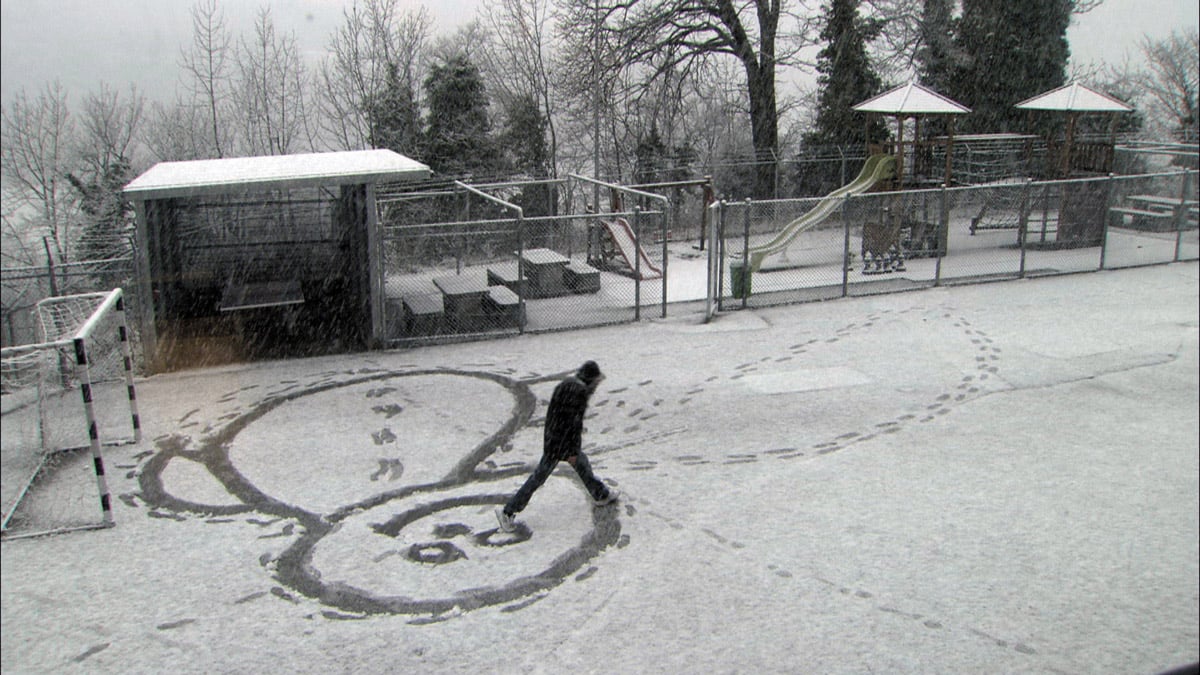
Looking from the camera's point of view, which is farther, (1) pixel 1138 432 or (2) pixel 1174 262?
(2) pixel 1174 262

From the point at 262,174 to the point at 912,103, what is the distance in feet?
29.2

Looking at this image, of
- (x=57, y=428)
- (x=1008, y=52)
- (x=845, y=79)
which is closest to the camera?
(x=57, y=428)

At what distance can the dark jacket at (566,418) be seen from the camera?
466 centimetres

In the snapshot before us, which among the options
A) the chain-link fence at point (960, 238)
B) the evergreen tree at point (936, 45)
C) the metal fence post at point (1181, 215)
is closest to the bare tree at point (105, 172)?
the chain-link fence at point (960, 238)

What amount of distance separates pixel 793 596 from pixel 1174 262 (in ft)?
35.1

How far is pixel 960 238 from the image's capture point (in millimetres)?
13211

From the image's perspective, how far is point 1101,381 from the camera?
22.9 ft

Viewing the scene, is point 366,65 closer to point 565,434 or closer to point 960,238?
point 565,434

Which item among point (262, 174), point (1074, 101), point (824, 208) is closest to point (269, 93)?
point (262, 174)

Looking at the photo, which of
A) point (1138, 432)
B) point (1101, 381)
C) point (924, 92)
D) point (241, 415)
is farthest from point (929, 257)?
point (241, 415)

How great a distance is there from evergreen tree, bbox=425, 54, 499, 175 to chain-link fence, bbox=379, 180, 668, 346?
22.6 inches

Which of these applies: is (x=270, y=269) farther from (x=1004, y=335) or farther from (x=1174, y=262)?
(x=1174, y=262)

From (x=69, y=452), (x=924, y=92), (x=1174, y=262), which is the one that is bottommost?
(x=69, y=452)

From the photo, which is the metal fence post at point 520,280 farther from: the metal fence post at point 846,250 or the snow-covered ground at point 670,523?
the metal fence post at point 846,250
